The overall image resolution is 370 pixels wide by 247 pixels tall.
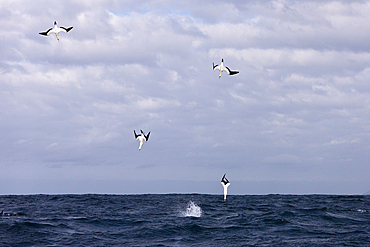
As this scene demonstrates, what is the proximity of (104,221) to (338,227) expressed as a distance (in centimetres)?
2638

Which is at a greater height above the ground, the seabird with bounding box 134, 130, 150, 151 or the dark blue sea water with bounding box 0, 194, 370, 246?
the seabird with bounding box 134, 130, 150, 151

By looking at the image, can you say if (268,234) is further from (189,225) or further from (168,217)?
(168,217)

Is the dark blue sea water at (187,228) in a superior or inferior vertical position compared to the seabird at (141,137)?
inferior

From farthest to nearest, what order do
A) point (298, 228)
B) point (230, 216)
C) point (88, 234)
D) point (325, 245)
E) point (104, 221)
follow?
point (230, 216) < point (104, 221) < point (298, 228) < point (88, 234) < point (325, 245)

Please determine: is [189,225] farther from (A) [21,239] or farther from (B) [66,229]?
(A) [21,239]

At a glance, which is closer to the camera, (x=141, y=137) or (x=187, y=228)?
(x=141, y=137)

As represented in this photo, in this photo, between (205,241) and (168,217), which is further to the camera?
(168,217)

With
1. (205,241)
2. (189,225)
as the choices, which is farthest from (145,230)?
(205,241)

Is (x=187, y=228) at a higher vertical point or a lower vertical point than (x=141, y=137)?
lower

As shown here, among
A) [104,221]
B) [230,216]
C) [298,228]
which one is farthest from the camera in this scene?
[230,216]

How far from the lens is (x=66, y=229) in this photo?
39.3 metres

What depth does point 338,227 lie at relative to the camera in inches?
1613

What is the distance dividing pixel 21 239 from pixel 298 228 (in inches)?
1086

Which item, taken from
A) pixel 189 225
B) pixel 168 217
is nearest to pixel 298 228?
pixel 189 225
